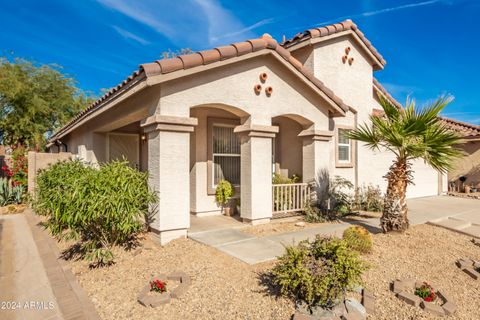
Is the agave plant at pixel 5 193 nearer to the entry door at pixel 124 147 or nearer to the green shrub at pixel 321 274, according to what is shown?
the entry door at pixel 124 147

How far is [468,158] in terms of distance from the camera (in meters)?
17.0

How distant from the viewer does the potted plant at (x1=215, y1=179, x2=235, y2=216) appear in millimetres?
9273

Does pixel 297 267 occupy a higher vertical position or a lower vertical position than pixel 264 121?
lower

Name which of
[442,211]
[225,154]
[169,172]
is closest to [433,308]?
[169,172]

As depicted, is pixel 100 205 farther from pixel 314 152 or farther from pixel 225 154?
pixel 314 152

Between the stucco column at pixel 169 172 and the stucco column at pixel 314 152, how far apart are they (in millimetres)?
4214

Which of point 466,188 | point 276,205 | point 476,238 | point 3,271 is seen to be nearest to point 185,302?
point 3,271

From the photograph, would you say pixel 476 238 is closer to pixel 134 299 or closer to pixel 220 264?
pixel 220 264

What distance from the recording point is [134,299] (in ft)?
13.5

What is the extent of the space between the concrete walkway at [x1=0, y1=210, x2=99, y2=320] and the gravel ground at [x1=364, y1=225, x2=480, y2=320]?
4.03 metres

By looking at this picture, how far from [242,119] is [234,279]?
4451mm

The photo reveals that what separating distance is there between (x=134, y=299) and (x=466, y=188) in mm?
18272

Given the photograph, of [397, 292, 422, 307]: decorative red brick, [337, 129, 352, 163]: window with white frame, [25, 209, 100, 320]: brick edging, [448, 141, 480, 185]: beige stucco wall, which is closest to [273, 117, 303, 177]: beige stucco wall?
[337, 129, 352, 163]: window with white frame

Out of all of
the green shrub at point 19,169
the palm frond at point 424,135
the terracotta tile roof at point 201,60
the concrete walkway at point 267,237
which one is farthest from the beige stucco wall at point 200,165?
the green shrub at point 19,169
